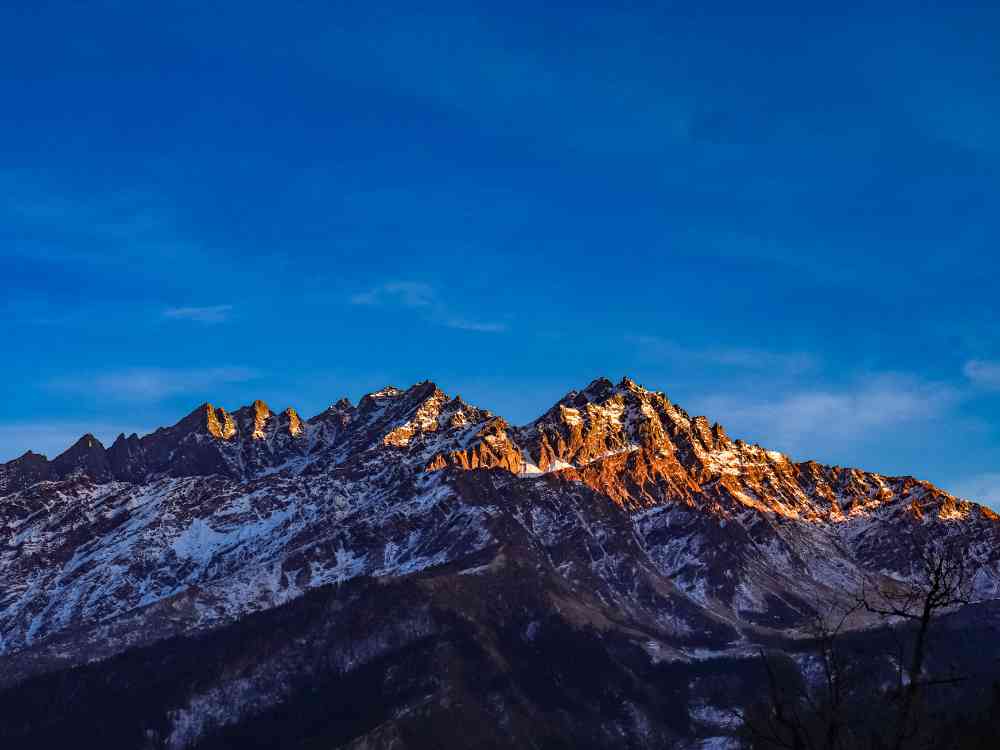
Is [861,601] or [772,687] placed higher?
[861,601]

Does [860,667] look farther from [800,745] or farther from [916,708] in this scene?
[800,745]

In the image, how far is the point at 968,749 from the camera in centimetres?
8912

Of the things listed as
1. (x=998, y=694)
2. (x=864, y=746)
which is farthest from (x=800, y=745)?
(x=998, y=694)

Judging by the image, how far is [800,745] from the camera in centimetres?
3403

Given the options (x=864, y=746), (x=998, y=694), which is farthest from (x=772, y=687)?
(x=998, y=694)

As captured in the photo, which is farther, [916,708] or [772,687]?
[916,708]

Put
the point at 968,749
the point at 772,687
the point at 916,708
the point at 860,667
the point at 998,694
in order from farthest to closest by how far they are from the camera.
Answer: the point at 998,694, the point at 968,749, the point at 860,667, the point at 916,708, the point at 772,687

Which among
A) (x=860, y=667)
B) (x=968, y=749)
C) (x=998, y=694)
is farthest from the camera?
(x=998, y=694)

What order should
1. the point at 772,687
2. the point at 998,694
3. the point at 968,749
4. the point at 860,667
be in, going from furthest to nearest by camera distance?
1. the point at 998,694
2. the point at 968,749
3. the point at 860,667
4. the point at 772,687

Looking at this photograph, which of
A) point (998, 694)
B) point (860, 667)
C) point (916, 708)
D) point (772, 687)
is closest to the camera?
point (772, 687)

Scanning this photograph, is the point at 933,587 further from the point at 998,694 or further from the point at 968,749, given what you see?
the point at 998,694

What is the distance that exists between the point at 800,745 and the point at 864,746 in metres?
9.89

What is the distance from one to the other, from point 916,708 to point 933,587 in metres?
3.23

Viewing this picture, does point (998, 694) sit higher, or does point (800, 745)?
point (998, 694)
